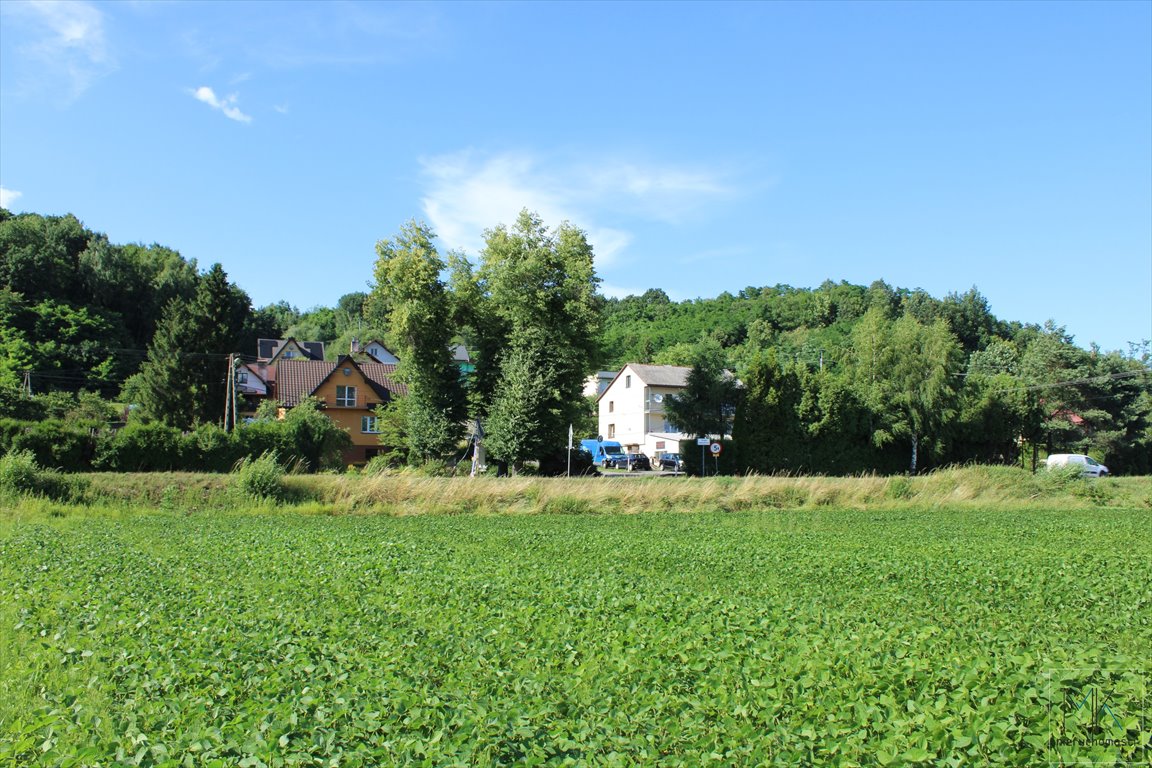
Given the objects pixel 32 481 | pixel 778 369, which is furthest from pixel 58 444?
pixel 778 369

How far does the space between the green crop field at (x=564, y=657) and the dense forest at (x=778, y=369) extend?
95.4ft

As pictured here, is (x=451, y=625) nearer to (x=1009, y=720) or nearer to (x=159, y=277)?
(x=1009, y=720)

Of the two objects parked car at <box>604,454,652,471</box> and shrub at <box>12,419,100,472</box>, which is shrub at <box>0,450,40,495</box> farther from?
A: parked car at <box>604,454,652,471</box>

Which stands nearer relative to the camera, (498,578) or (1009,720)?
(1009,720)

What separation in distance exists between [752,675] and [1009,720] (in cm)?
177

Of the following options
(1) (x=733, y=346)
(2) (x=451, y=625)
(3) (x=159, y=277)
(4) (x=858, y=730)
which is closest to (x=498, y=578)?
(2) (x=451, y=625)

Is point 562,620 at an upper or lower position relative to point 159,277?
lower

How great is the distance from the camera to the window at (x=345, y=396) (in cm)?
5984

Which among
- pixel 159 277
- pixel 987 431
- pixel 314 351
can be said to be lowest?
pixel 987 431

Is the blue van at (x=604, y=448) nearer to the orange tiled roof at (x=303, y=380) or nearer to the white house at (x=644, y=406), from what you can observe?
the white house at (x=644, y=406)

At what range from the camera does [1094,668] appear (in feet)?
18.4

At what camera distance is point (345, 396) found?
2365 inches

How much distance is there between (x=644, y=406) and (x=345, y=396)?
28097 millimetres

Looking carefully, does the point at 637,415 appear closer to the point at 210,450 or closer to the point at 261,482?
the point at 210,450
